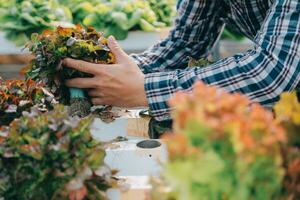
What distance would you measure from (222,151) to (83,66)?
0.77 meters

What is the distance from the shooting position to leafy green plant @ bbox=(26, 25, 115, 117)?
1384 millimetres

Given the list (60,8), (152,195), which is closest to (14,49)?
(60,8)

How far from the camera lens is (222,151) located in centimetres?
67

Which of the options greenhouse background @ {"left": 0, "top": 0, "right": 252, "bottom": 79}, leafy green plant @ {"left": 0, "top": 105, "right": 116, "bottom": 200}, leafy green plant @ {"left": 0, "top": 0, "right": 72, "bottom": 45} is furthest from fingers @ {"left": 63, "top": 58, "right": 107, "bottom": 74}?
leafy green plant @ {"left": 0, "top": 0, "right": 72, "bottom": 45}

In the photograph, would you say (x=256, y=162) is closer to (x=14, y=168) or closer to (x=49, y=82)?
(x=14, y=168)

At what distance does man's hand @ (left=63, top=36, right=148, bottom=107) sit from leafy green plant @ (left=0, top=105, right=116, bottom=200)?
471mm

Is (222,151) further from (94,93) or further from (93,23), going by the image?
(93,23)

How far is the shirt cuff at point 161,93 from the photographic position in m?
1.35

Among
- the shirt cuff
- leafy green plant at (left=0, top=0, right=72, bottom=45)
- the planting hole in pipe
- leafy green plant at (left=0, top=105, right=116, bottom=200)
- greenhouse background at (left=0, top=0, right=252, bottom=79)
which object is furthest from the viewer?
leafy green plant at (left=0, top=0, right=72, bottom=45)

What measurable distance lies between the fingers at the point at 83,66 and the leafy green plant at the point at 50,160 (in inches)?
18.2

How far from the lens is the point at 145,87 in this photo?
1382 mm

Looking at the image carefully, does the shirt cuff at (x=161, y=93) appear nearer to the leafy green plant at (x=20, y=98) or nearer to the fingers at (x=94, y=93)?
the fingers at (x=94, y=93)

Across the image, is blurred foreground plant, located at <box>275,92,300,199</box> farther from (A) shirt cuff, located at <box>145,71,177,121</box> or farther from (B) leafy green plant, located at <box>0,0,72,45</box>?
(B) leafy green plant, located at <box>0,0,72,45</box>

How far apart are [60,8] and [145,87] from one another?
2424 millimetres
